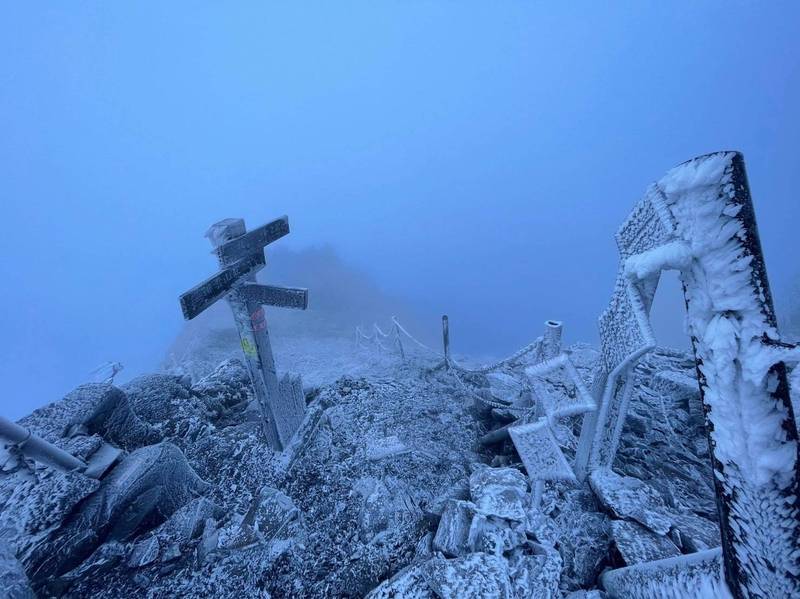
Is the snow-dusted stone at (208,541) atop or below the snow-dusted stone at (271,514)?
below

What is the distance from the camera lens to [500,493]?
2.86m

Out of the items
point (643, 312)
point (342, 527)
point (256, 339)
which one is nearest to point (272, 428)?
point (256, 339)

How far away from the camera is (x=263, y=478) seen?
3.83 m

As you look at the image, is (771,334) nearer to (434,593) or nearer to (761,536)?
(761,536)

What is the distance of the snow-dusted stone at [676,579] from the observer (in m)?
1.45

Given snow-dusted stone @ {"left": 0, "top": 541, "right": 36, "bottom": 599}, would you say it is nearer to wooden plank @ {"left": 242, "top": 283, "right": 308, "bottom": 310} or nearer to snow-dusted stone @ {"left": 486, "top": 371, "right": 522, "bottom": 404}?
wooden plank @ {"left": 242, "top": 283, "right": 308, "bottom": 310}

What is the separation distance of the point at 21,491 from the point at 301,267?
3179 centimetres

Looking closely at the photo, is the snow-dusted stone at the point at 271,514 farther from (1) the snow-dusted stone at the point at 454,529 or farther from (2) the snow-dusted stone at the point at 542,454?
(2) the snow-dusted stone at the point at 542,454

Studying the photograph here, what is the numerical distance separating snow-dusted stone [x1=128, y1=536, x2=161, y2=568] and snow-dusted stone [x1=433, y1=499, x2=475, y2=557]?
7.89 feet

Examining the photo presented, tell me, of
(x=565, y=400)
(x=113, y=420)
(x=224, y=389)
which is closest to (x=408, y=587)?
(x=565, y=400)

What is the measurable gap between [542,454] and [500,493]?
1.82 ft

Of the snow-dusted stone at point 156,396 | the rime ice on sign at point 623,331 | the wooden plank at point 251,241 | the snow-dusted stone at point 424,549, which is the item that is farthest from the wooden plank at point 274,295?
the rime ice on sign at point 623,331

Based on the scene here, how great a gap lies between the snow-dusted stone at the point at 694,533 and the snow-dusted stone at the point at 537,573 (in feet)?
3.08

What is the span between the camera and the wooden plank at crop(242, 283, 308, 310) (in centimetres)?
363
